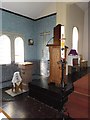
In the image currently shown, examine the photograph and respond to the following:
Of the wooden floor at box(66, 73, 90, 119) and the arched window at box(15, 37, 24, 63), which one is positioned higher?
the arched window at box(15, 37, 24, 63)

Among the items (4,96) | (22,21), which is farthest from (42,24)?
(4,96)

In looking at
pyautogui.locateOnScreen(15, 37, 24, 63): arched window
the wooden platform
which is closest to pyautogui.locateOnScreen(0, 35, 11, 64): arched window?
pyautogui.locateOnScreen(15, 37, 24, 63): arched window

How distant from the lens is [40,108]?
327 cm

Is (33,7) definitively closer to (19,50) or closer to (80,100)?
(19,50)

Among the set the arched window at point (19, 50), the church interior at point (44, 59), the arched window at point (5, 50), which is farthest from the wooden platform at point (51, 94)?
the arched window at point (19, 50)

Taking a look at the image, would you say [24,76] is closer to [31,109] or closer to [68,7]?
[31,109]

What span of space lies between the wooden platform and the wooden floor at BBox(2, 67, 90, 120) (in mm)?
118

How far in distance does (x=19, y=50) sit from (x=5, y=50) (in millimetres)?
710

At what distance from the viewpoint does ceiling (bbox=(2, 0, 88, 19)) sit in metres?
4.91

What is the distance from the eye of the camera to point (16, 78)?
4266 mm

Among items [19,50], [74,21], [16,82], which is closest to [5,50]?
[19,50]

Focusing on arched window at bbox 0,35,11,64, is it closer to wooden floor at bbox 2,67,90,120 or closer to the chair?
the chair

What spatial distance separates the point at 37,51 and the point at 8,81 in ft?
6.72

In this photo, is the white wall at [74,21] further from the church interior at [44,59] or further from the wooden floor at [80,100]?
the wooden floor at [80,100]
